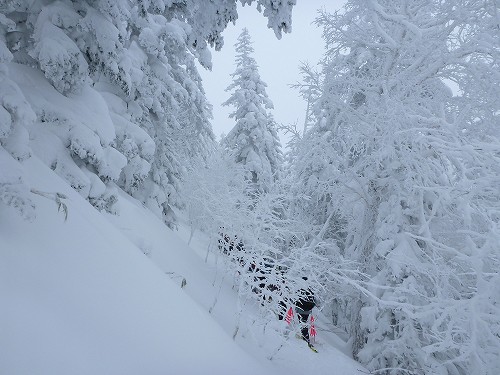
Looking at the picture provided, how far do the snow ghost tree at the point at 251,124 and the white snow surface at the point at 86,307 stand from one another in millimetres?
19552

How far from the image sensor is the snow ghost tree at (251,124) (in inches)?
990

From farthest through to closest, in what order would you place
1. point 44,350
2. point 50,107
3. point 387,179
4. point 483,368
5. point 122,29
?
point 387,179 → point 122,29 → point 50,107 → point 483,368 → point 44,350

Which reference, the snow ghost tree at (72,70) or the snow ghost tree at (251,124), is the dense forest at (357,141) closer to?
the snow ghost tree at (72,70)

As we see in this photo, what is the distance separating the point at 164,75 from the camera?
13.7 meters

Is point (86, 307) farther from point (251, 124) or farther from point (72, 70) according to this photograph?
point (251, 124)

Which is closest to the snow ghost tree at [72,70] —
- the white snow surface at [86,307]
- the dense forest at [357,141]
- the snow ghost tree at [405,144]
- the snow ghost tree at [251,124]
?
the dense forest at [357,141]

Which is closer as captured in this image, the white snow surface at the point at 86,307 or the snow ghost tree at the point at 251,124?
the white snow surface at the point at 86,307

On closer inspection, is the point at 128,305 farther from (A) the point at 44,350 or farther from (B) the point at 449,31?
(B) the point at 449,31

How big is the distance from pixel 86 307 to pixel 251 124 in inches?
865

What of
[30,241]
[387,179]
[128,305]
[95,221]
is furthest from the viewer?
[387,179]

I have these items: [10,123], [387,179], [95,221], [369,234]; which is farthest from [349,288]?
[10,123]

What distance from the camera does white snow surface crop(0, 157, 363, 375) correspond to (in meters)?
3.08

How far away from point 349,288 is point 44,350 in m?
9.04

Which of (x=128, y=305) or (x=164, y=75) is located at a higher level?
(x=164, y=75)
